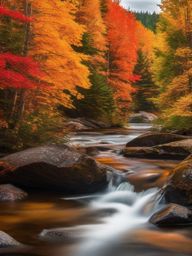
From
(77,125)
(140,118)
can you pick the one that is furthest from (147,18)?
(77,125)

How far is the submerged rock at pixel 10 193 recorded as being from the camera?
11.2 m

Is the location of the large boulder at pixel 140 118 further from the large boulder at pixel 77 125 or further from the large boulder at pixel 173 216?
the large boulder at pixel 173 216

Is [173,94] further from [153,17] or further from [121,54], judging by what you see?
[153,17]

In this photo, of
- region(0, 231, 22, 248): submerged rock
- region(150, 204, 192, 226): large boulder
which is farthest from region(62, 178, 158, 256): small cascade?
region(0, 231, 22, 248): submerged rock

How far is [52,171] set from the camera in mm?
12016

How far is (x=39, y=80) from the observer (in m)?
16.1

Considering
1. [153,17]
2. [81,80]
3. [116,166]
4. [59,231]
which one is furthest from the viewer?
[153,17]

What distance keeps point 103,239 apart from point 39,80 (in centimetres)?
865

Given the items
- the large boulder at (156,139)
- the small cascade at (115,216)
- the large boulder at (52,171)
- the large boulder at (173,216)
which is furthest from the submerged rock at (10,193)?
the large boulder at (156,139)

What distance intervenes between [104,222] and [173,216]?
1467 mm

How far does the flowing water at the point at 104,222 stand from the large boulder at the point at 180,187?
0.43 meters

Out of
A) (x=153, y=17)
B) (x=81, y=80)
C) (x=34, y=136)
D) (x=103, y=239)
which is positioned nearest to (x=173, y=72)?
(x=81, y=80)

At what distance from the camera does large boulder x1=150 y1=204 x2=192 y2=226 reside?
9133 mm

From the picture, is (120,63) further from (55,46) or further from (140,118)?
(55,46)
